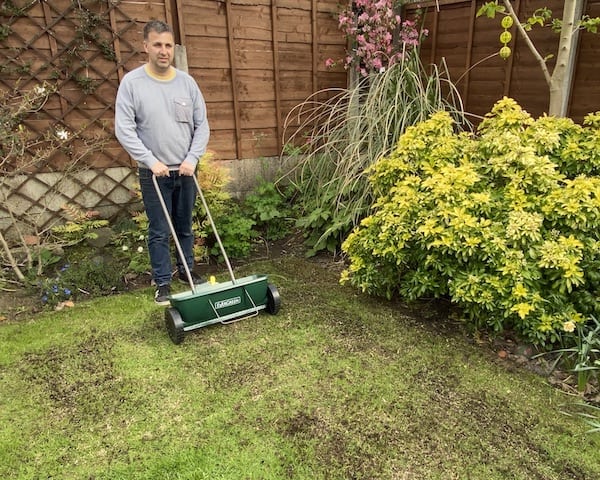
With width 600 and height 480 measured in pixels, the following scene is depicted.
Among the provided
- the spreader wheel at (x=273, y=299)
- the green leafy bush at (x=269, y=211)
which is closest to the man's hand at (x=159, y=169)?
the spreader wheel at (x=273, y=299)

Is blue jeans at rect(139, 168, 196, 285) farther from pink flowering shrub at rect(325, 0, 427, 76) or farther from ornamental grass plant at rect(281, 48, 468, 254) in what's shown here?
pink flowering shrub at rect(325, 0, 427, 76)

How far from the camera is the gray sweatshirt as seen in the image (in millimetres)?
2494

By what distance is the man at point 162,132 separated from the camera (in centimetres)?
249

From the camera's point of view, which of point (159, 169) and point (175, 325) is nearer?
point (175, 325)

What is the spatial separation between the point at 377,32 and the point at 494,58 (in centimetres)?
105

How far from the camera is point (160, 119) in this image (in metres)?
2.60

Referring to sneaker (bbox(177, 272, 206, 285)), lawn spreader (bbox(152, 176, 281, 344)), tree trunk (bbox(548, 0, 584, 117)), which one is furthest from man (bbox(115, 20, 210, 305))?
tree trunk (bbox(548, 0, 584, 117))

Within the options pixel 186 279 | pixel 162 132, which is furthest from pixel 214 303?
pixel 162 132

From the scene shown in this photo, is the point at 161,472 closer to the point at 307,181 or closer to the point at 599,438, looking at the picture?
the point at 599,438

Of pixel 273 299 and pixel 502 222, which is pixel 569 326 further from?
pixel 273 299

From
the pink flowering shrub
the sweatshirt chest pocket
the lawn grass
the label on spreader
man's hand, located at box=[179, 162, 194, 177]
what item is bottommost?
the lawn grass

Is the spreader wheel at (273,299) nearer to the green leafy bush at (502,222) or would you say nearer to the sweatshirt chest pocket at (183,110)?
the green leafy bush at (502,222)

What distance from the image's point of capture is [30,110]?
3.27 meters

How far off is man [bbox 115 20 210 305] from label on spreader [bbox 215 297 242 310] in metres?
0.62
